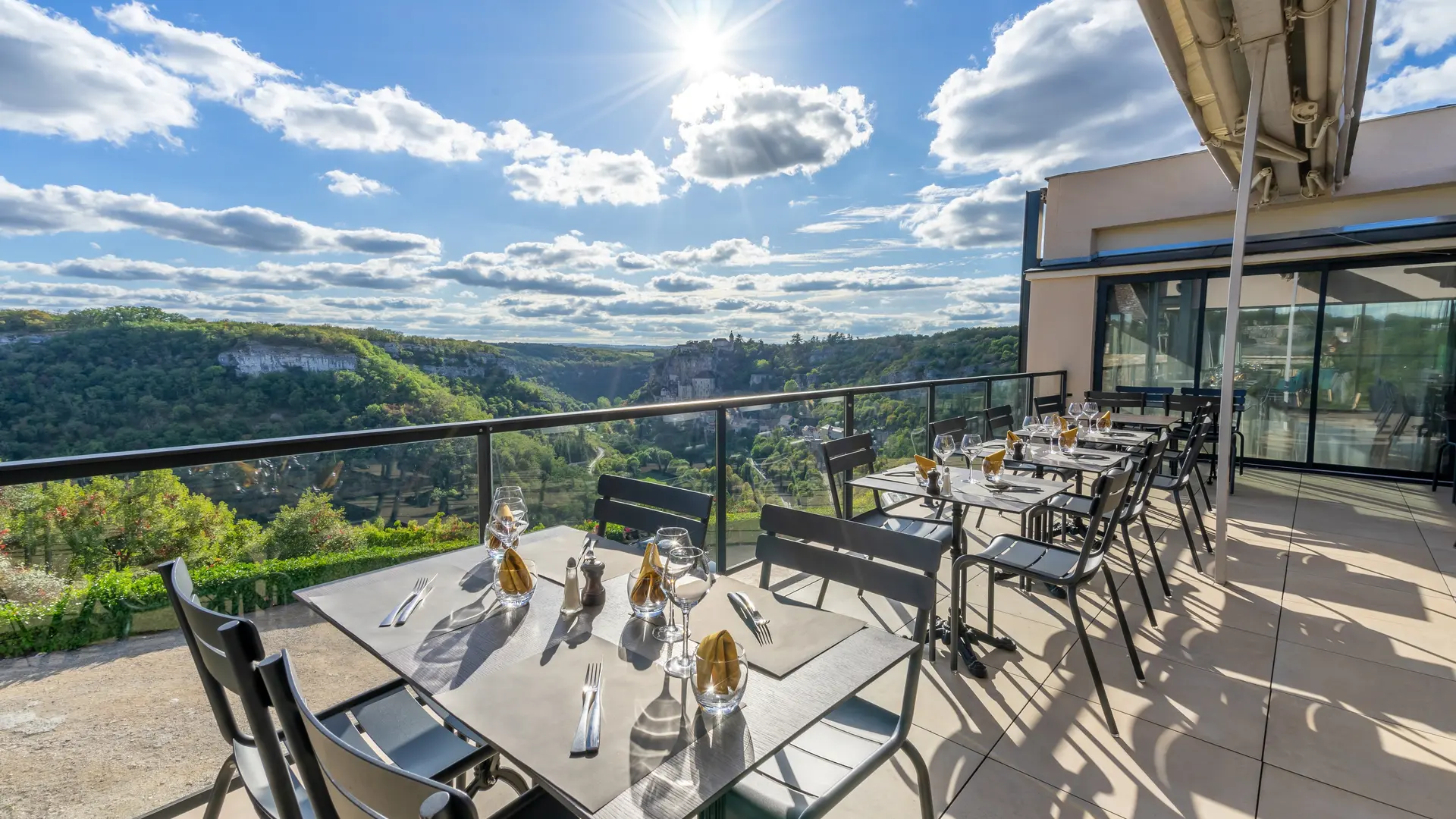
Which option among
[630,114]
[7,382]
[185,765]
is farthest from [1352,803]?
[630,114]

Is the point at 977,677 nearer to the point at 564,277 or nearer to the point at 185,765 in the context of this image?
the point at 185,765

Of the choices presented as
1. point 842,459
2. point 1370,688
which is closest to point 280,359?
point 842,459

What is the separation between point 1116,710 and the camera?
7.75ft

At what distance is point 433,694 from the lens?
3.52 feet

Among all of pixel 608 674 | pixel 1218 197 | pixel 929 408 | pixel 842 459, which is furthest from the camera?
pixel 1218 197

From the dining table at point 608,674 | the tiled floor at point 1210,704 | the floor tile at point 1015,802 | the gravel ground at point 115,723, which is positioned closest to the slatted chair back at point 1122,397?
the tiled floor at point 1210,704

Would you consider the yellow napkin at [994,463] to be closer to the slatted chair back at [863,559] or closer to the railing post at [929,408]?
the slatted chair back at [863,559]

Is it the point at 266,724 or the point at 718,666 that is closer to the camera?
the point at 266,724

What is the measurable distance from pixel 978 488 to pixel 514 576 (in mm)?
2286

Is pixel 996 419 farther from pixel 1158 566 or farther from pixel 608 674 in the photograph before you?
pixel 608 674

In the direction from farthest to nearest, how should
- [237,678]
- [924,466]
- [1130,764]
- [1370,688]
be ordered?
[924,466] → [1370,688] → [1130,764] → [237,678]

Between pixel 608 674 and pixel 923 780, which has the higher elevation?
pixel 608 674

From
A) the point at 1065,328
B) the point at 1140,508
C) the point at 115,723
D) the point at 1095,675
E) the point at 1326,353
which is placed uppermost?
the point at 1065,328

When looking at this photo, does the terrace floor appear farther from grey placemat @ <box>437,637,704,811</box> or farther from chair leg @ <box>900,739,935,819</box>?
grey placemat @ <box>437,637,704,811</box>
